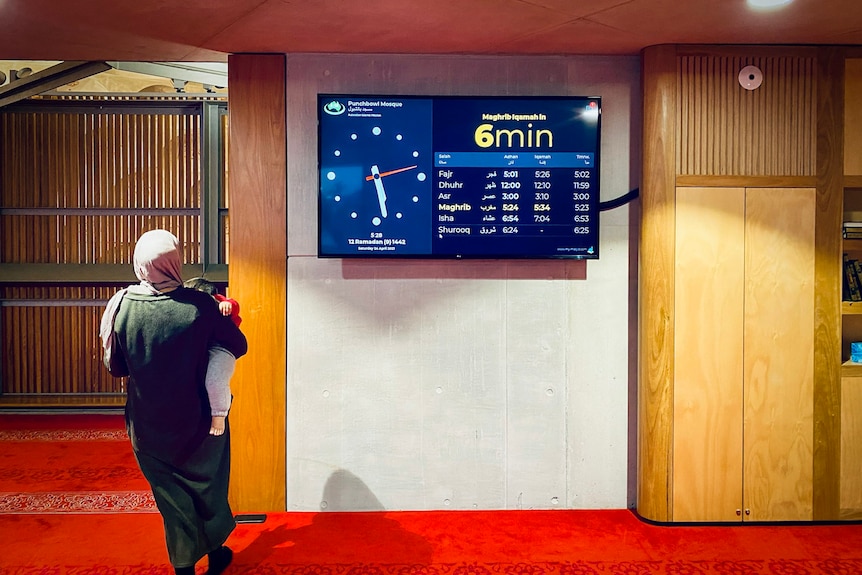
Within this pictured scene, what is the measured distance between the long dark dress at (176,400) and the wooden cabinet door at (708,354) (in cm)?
233

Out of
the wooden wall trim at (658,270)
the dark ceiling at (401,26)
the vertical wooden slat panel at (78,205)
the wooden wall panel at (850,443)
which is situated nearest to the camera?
the dark ceiling at (401,26)

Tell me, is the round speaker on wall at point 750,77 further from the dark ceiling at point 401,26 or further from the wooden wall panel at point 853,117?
the wooden wall panel at point 853,117

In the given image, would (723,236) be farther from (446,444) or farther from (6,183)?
(6,183)

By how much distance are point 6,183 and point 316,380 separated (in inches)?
181

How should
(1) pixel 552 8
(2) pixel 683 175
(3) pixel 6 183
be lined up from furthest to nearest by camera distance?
(3) pixel 6 183 → (2) pixel 683 175 → (1) pixel 552 8

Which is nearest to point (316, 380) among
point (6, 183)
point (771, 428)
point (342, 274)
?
point (342, 274)

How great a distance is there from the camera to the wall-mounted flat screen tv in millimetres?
3248

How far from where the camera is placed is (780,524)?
3264 mm

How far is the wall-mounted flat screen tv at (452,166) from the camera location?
3248mm

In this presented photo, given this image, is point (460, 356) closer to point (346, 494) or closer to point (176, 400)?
point (346, 494)

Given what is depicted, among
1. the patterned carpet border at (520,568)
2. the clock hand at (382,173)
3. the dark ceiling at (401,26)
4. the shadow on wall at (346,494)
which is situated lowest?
the patterned carpet border at (520,568)

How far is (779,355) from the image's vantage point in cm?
325

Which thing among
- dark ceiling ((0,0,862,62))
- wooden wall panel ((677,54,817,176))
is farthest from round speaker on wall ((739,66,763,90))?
dark ceiling ((0,0,862,62))

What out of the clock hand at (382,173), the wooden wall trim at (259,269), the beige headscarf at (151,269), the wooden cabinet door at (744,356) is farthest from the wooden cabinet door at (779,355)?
the beige headscarf at (151,269)
